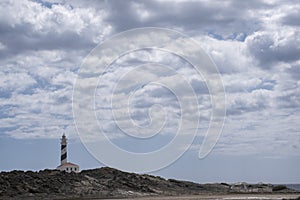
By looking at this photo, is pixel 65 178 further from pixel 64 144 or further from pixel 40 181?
pixel 64 144

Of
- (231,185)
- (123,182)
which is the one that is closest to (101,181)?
(123,182)

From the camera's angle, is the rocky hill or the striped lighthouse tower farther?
the striped lighthouse tower

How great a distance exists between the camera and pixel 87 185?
80.0 m

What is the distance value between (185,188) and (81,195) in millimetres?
23592

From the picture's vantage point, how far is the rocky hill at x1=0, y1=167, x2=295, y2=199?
72375 mm

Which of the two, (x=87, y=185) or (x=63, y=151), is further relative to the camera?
(x=63, y=151)

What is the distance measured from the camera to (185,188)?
91.8 m

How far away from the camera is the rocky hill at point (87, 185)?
7238 cm

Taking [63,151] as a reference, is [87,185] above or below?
below

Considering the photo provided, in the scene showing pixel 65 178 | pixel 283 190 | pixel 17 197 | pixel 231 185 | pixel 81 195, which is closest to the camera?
pixel 17 197

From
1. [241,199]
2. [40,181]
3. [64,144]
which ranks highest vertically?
[64,144]

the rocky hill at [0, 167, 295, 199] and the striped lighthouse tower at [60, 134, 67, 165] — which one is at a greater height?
the striped lighthouse tower at [60, 134, 67, 165]

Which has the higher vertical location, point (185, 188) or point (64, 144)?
point (64, 144)

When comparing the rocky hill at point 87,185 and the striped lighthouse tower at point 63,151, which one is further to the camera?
the striped lighthouse tower at point 63,151
